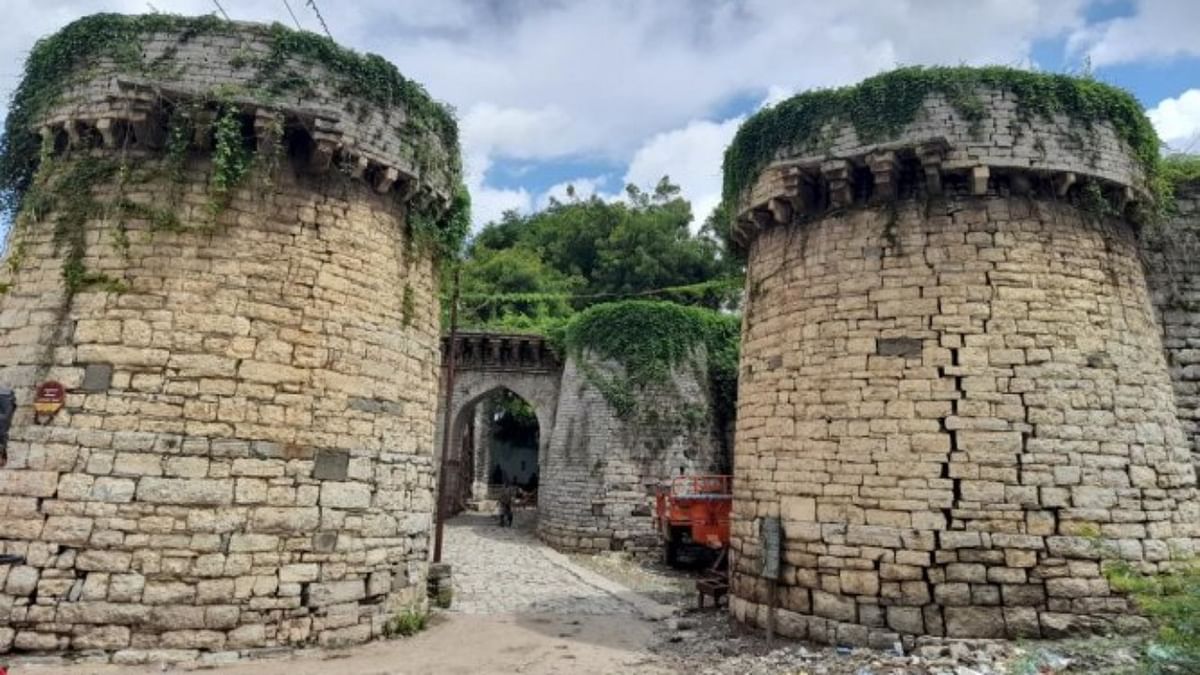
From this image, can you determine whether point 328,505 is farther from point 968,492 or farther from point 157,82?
point 968,492

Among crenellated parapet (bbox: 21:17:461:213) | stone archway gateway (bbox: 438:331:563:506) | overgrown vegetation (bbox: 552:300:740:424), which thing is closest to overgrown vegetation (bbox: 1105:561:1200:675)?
crenellated parapet (bbox: 21:17:461:213)

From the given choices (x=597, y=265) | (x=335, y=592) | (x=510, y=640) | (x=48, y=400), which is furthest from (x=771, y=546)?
(x=597, y=265)

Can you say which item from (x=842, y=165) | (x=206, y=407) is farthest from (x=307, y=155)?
(x=842, y=165)

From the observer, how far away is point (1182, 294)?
9086mm

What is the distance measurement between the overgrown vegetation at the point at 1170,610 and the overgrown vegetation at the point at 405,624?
6844mm

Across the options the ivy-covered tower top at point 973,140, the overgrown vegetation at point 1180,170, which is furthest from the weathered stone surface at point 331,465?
the overgrown vegetation at point 1180,170

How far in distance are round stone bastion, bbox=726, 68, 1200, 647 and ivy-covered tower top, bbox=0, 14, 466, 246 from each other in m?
4.75

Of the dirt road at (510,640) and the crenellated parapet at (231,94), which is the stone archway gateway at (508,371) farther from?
the crenellated parapet at (231,94)

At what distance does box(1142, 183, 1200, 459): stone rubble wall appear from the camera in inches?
347

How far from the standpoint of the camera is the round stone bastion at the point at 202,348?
21.3ft

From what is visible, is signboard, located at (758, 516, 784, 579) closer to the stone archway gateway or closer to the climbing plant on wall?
the climbing plant on wall

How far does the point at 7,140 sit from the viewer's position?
7.94 m

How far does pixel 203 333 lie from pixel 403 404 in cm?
224

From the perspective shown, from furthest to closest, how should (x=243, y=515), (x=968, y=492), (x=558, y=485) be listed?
(x=558, y=485)
(x=968, y=492)
(x=243, y=515)
